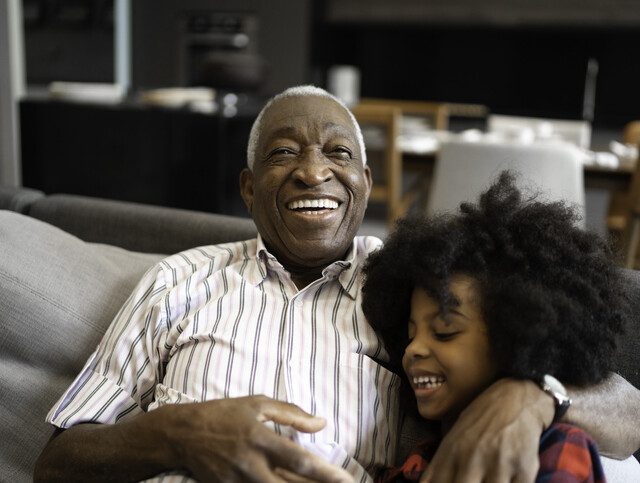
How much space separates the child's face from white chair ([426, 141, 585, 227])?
1.68 meters

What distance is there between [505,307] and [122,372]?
693 mm

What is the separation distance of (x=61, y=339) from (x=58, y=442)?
28 centimetres

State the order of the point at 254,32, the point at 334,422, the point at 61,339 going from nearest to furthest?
the point at 334,422, the point at 61,339, the point at 254,32

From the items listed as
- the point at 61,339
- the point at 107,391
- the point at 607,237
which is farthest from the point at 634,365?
the point at 61,339

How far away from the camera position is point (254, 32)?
708 centimetres

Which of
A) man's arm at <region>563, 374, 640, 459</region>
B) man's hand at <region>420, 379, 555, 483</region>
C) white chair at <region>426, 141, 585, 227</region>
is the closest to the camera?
man's hand at <region>420, 379, 555, 483</region>

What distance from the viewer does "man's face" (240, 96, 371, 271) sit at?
1.39 m

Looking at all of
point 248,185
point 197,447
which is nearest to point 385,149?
point 248,185

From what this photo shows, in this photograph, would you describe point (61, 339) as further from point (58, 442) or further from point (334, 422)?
point (334, 422)

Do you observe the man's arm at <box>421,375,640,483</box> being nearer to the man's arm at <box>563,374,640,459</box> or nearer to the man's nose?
the man's arm at <box>563,374,640,459</box>

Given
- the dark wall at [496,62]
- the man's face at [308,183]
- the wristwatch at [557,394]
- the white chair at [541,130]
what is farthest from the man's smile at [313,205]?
the dark wall at [496,62]

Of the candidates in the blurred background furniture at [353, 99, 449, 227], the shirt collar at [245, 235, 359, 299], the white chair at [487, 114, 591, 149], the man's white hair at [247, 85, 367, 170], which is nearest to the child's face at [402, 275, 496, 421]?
the shirt collar at [245, 235, 359, 299]

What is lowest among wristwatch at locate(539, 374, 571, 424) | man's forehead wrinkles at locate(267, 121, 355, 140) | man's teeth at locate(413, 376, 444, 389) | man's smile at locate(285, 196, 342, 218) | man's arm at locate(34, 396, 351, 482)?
man's arm at locate(34, 396, 351, 482)

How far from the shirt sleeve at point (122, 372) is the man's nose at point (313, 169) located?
0.35 m
